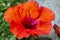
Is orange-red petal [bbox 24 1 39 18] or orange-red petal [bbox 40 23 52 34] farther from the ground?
orange-red petal [bbox 24 1 39 18]

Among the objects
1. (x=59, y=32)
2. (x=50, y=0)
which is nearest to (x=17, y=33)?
(x=59, y=32)

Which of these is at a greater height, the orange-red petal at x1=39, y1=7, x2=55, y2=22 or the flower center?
the orange-red petal at x1=39, y1=7, x2=55, y2=22

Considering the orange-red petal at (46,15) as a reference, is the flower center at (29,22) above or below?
below

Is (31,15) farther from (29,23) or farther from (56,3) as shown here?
(56,3)

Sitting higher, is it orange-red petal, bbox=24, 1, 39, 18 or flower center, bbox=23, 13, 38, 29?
orange-red petal, bbox=24, 1, 39, 18

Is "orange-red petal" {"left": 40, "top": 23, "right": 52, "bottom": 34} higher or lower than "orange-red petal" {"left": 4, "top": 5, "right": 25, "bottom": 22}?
lower

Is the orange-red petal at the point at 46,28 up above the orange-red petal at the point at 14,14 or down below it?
below

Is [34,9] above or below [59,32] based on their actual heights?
above

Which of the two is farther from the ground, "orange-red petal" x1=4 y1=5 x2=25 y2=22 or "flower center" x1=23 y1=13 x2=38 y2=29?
"orange-red petal" x1=4 y1=5 x2=25 y2=22
